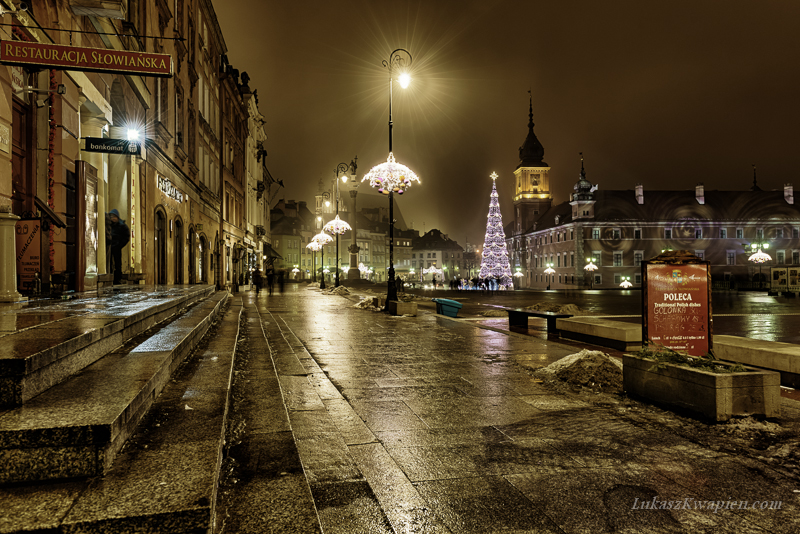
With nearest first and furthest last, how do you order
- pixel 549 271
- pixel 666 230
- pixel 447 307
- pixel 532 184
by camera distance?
pixel 447 307
pixel 666 230
pixel 549 271
pixel 532 184

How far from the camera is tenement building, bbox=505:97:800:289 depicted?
82.8 m

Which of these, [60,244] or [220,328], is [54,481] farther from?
[60,244]

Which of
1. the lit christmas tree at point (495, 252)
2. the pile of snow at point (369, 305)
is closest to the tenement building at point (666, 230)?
the lit christmas tree at point (495, 252)

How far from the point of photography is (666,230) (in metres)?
84.2

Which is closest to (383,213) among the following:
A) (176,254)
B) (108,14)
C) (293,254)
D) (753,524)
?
(293,254)

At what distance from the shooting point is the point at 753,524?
2709 mm

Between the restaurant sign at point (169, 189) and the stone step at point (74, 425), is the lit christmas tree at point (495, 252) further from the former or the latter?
the stone step at point (74, 425)

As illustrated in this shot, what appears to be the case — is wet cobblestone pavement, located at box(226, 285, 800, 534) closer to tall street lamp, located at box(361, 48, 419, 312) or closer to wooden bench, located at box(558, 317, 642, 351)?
wooden bench, located at box(558, 317, 642, 351)

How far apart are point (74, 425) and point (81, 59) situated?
8277 mm

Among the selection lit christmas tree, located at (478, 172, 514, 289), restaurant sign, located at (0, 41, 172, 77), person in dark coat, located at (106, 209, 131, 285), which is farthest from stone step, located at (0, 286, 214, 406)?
lit christmas tree, located at (478, 172, 514, 289)

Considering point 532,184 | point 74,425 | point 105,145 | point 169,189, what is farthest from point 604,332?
point 532,184

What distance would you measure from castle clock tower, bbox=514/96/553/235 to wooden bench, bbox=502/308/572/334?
97.4 meters

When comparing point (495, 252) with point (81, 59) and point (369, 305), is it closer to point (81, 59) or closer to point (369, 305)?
point (369, 305)

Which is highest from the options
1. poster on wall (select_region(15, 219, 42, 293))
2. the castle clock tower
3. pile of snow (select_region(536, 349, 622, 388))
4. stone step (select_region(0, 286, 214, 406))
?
the castle clock tower
